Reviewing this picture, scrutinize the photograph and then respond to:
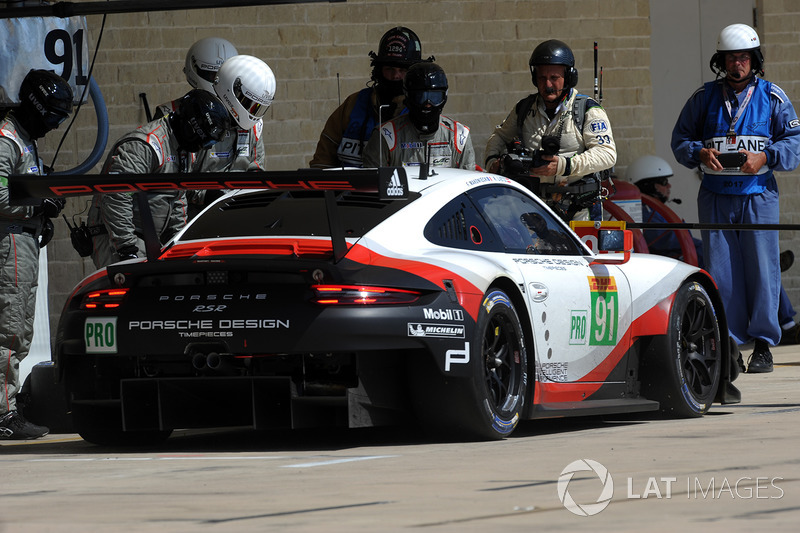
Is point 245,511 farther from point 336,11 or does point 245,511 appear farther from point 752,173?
point 336,11

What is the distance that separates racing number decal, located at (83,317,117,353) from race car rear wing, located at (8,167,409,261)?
0.42 metres

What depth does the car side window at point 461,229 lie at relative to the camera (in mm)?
6961

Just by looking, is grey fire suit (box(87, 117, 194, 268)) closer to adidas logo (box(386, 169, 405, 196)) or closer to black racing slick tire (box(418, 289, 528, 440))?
adidas logo (box(386, 169, 405, 196))

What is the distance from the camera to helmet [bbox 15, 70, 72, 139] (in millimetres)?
7969

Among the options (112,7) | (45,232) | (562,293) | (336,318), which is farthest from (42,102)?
(562,293)

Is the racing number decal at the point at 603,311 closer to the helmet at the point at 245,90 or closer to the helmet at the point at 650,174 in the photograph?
the helmet at the point at 245,90

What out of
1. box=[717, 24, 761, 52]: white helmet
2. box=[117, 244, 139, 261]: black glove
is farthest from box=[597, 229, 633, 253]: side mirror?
box=[717, 24, 761, 52]: white helmet

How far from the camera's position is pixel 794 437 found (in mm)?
6441

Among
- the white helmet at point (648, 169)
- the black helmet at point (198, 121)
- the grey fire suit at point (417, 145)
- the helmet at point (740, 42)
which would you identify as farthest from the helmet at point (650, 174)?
the black helmet at point (198, 121)

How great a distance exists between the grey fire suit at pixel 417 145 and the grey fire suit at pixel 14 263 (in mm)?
2392

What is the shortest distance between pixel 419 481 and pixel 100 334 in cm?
205

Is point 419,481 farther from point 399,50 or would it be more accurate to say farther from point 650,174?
point 650,174

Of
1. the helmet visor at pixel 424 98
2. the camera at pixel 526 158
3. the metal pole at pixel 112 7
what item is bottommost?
the camera at pixel 526 158

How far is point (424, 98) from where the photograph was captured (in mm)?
9352
